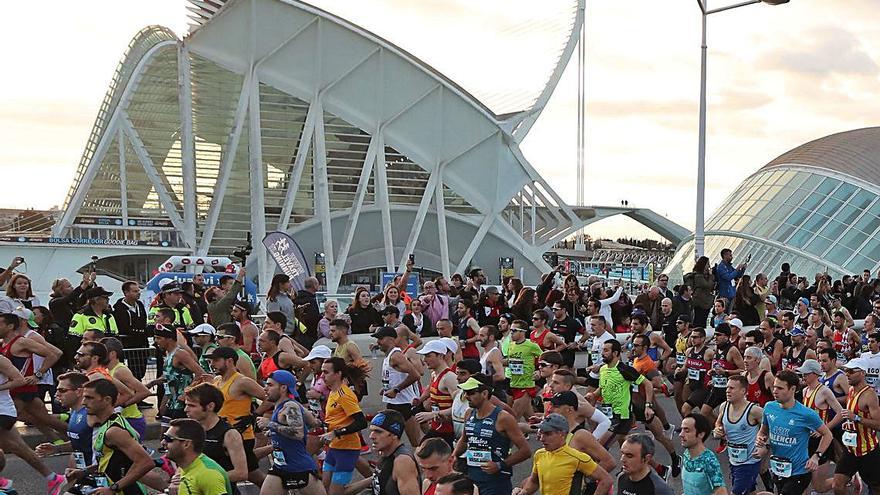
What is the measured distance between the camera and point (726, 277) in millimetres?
18891

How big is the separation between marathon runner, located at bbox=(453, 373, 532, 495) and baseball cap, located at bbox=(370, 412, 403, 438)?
0.63 metres

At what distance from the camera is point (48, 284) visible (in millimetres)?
41062

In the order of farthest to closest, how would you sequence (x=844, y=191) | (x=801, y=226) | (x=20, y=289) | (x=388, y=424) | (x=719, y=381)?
1. (x=844, y=191)
2. (x=801, y=226)
3. (x=20, y=289)
4. (x=719, y=381)
5. (x=388, y=424)

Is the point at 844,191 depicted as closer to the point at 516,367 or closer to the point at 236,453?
the point at 516,367

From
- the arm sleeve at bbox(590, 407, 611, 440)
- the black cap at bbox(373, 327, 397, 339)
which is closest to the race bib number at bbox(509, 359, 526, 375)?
the black cap at bbox(373, 327, 397, 339)

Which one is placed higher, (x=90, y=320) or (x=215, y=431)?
(x=90, y=320)

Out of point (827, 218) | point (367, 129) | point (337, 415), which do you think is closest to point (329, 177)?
point (367, 129)

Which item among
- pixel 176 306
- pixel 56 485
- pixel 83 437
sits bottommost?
pixel 56 485

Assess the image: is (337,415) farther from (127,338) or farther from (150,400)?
(150,400)

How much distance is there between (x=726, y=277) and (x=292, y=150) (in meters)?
29.1

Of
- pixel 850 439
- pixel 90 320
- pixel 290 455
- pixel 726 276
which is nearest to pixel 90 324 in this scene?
pixel 90 320

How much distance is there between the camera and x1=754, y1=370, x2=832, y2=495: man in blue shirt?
318 inches

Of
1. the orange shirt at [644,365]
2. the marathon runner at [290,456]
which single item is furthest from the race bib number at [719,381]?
the marathon runner at [290,456]

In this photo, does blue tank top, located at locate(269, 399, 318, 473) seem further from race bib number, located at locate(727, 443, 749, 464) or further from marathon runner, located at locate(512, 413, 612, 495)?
race bib number, located at locate(727, 443, 749, 464)
